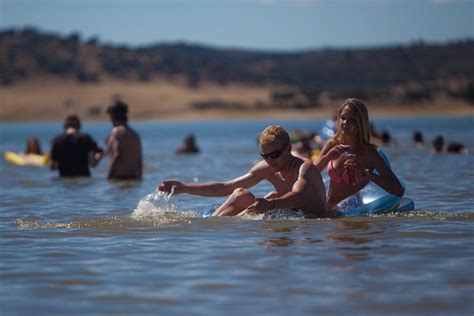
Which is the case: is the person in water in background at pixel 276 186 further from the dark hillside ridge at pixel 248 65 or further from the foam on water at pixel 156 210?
the dark hillside ridge at pixel 248 65

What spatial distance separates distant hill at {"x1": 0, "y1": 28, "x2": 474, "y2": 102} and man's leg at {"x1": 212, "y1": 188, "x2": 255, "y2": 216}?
83.5 meters

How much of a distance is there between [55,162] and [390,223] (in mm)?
7160

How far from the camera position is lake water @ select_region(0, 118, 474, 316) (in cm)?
523

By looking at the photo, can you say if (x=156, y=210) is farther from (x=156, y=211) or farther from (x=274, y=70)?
(x=274, y=70)

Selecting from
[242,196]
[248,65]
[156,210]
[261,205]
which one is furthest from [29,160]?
[248,65]

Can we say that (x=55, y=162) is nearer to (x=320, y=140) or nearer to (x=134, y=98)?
(x=320, y=140)

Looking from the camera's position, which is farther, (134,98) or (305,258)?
(134,98)

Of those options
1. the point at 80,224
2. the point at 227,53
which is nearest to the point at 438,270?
the point at 80,224

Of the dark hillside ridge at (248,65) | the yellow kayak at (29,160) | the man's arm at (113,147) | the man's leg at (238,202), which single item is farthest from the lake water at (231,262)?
the dark hillside ridge at (248,65)

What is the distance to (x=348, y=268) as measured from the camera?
19.9 ft

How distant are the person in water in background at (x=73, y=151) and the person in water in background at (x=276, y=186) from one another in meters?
5.07

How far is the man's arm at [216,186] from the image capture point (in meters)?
8.07

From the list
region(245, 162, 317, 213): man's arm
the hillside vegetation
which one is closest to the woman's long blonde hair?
region(245, 162, 317, 213): man's arm

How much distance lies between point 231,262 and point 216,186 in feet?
6.67
